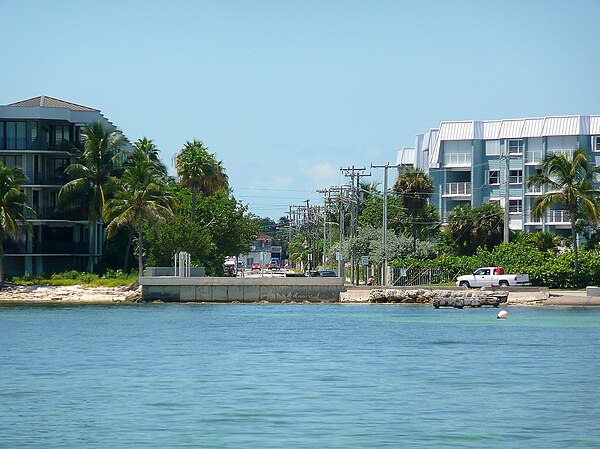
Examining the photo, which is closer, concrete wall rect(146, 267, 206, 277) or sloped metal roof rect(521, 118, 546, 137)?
concrete wall rect(146, 267, 206, 277)

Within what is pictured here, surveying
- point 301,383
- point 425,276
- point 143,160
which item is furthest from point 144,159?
point 301,383

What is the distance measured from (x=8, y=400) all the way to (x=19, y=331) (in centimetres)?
2643

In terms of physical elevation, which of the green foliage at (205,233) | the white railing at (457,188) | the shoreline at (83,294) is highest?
the white railing at (457,188)

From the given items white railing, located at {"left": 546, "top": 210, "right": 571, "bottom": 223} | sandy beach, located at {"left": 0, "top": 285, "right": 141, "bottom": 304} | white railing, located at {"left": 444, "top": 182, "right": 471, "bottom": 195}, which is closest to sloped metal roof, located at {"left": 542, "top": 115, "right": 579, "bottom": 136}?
white railing, located at {"left": 546, "top": 210, "right": 571, "bottom": 223}

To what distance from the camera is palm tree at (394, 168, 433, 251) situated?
96.5 m

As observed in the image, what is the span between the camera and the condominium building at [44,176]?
89375mm

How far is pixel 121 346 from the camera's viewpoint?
48344mm

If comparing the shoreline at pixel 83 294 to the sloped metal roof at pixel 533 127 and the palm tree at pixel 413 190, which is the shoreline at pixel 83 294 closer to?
the palm tree at pixel 413 190

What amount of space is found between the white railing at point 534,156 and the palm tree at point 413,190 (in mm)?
15561

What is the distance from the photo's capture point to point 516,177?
111 meters

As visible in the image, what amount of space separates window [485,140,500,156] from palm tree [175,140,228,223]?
28.9 m

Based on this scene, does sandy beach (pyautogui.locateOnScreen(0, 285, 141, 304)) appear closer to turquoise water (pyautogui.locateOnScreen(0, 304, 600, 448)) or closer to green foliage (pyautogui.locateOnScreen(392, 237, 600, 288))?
turquoise water (pyautogui.locateOnScreen(0, 304, 600, 448))

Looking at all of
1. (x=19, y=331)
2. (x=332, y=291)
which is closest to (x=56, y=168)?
(x=332, y=291)

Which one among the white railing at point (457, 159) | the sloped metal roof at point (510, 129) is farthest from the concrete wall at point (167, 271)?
the sloped metal roof at point (510, 129)
